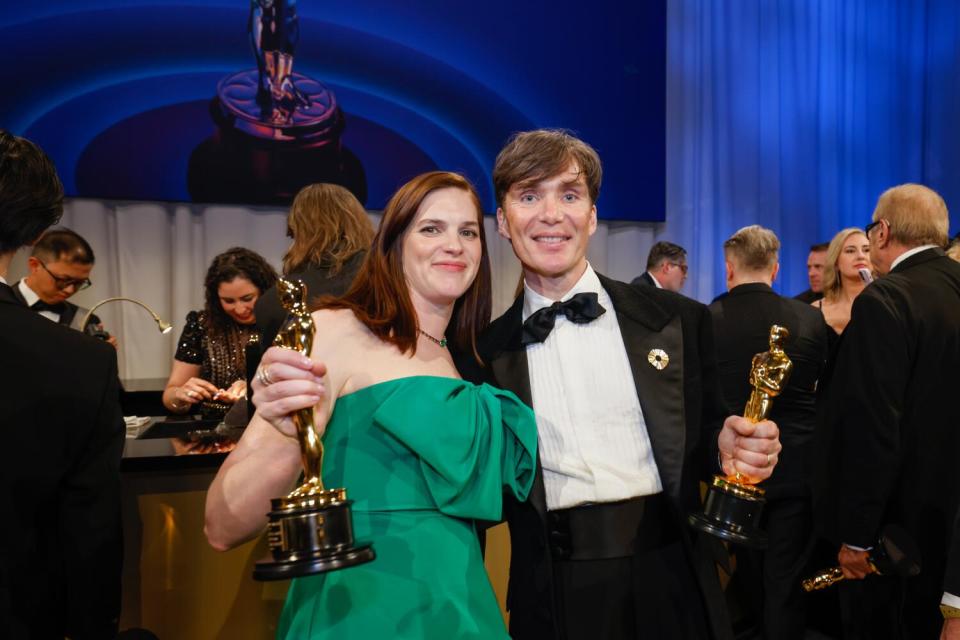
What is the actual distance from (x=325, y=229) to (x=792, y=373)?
2361 mm

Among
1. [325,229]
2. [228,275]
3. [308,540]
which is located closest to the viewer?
[308,540]

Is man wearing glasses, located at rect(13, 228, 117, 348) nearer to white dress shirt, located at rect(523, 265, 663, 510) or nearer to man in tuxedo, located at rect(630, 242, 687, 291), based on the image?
white dress shirt, located at rect(523, 265, 663, 510)

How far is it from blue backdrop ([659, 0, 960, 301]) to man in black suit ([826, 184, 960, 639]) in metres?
4.77

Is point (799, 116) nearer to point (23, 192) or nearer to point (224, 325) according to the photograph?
point (224, 325)

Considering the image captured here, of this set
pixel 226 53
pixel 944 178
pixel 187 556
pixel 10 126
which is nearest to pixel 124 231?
pixel 10 126

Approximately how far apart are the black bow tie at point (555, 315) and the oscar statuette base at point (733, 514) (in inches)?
22.9

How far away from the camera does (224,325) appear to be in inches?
175

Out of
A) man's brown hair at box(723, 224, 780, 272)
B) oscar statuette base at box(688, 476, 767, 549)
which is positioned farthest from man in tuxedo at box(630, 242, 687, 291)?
oscar statuette base at box(688, 476, 767, 549)

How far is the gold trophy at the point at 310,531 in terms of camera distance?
1.19 meters

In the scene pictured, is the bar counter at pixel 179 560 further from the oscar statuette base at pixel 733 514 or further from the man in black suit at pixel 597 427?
the oscar statuette base at pixel 733 514

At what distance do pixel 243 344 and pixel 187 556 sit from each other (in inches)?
77.4

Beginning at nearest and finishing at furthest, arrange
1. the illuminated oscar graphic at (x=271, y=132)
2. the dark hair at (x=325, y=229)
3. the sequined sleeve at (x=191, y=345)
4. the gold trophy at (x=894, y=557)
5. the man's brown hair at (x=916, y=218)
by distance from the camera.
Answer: the gold trophy at (x=894, y=557) < the man's brown hair at (x=916, y=218) < the dark hair at (x=325, y=229) < the sequined sleeve at (x=191, y=345) < the illuminated oscar graphic at (x=271, y=132)

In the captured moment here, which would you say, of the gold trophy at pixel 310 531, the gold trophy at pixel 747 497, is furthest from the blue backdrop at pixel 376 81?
the gold trophy at pixel 310 531

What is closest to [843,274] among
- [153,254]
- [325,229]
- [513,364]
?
[325,229]
